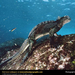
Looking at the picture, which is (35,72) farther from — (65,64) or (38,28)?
(38,28)

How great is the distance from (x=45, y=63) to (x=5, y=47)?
10.8 m

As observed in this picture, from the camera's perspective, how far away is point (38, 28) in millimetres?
4477

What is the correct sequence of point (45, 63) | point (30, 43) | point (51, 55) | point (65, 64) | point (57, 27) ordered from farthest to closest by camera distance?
point (30, 43) → point (57, 27) → point (51, 55) → point (45, 63) → point (65, 64)

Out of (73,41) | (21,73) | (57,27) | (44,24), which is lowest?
(21,73)

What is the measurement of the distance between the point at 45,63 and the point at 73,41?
1.79 metres

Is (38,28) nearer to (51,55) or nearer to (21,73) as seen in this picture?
(51,55)

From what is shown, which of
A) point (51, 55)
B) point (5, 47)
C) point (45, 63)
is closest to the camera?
point (45, 63)

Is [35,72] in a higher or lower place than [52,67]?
lower

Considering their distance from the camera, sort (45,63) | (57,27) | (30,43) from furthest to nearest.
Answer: (30,43), (57,27), (45,63)

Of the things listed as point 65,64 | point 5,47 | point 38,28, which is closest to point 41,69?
point 65,64

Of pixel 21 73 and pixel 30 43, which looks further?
pixel 30 43

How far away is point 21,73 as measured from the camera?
10.7 ft

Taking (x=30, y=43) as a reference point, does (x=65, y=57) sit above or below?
below

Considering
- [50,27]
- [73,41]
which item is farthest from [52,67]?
[50,27]
